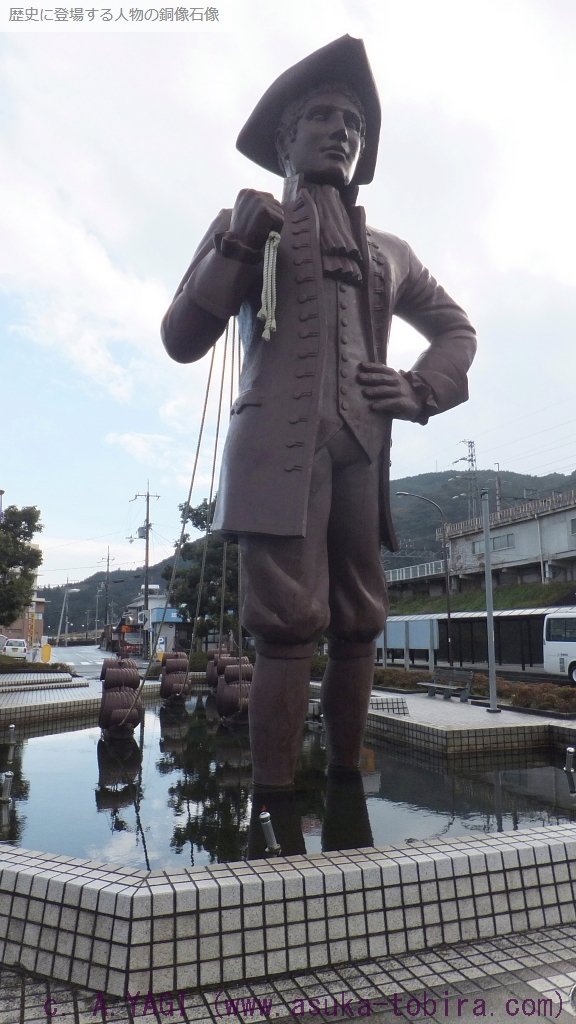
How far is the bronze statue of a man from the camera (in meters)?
3.43

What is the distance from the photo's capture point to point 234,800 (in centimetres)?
382

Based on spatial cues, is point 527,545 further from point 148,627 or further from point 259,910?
point 259,910

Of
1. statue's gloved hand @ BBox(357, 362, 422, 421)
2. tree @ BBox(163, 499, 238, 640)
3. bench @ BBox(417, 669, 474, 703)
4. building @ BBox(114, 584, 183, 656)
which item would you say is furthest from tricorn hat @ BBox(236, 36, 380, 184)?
building @ BBox(114, 584, 183, 656)

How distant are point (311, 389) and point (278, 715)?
159 cm

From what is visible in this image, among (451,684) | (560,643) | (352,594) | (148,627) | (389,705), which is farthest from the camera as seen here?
(148,627)

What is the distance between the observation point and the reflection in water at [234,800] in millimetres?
3158

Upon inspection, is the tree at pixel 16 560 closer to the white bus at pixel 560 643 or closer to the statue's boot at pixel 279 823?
the white bus at pixel 560 643

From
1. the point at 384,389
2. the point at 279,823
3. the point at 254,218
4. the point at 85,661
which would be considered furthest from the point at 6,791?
the point at 85,661

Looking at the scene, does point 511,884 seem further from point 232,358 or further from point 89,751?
point 89,751

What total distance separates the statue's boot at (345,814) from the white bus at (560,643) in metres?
17.2

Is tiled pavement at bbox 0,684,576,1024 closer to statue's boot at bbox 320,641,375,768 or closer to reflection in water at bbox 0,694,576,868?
reflection in water at bbox 0,694,576,868

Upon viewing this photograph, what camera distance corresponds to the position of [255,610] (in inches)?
135

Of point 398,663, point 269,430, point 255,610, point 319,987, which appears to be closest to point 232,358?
point 269,430

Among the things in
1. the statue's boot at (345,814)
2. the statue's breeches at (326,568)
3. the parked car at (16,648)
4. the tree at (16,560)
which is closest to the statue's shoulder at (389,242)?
the statue's breeches at (326,568)
